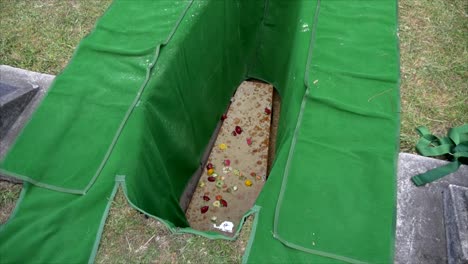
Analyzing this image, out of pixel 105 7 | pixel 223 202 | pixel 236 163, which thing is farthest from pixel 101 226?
pixel 105 7

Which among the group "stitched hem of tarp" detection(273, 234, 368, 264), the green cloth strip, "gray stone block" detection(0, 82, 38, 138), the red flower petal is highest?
"gray stone block" detection(0, 82, 38, 138)

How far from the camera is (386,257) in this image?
206 cm

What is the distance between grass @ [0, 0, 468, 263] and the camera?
2.16 m

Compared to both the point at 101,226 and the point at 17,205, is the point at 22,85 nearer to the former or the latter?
the point at 17,205

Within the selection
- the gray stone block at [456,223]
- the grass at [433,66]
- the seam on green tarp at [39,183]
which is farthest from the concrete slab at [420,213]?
the seam on green tarp at [39,183]

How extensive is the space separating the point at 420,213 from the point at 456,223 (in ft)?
0.65

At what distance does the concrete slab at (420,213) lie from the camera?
2.11 m

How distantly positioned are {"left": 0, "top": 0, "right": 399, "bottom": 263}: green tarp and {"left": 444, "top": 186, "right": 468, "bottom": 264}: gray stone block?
317 millimetres

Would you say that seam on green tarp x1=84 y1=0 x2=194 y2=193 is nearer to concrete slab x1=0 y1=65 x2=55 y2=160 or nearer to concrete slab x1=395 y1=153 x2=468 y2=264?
concrete slab x1=0 y1=65 x2=55 y2=160

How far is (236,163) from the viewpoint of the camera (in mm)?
3775

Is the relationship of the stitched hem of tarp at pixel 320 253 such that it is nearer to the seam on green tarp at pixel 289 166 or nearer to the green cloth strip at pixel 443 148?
the seam on green tarp at pixel 289 166

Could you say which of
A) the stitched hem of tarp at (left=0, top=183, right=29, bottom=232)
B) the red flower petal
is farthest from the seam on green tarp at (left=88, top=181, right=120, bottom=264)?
the red flower petal

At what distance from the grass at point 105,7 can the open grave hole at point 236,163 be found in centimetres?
108

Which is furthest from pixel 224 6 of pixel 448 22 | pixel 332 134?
pixel 448 22
